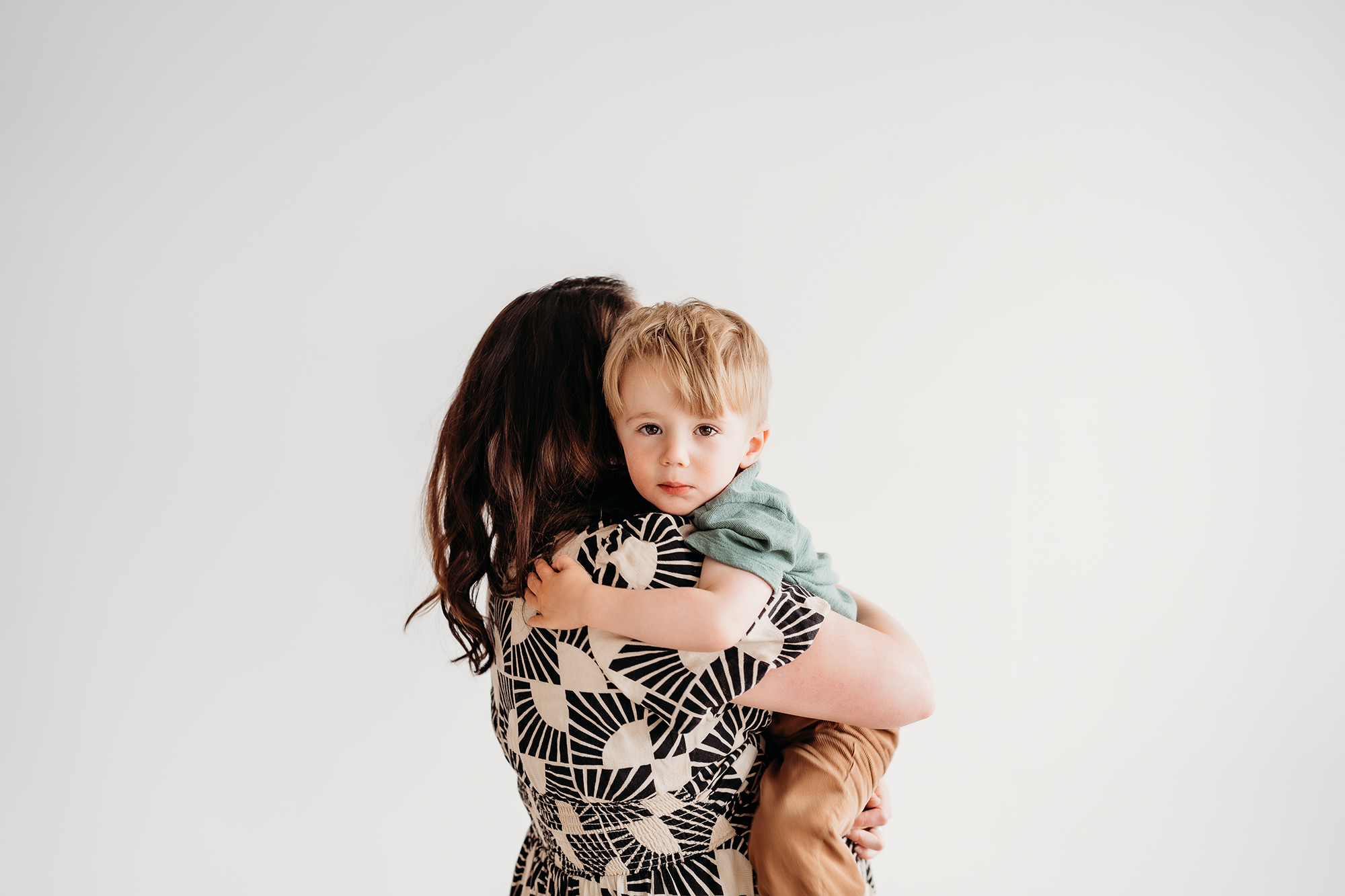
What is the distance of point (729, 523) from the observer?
1021 mm

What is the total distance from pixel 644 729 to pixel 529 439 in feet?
1.24

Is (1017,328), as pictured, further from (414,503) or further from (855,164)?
(414,503)

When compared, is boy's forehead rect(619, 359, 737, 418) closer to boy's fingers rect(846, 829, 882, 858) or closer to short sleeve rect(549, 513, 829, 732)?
short sleeve rect(549, 513, 829, 732)

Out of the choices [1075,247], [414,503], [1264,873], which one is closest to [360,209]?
[414,503]

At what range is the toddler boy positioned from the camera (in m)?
0.99

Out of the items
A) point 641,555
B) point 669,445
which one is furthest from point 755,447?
point 641,555

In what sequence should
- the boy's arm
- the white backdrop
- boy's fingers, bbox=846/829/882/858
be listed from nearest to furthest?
the boy's arm, boy's fingers, bbox=846/829/882/858, the white backdrop

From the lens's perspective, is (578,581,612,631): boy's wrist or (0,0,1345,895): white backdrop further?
(0,0,1345,895): white backdrop

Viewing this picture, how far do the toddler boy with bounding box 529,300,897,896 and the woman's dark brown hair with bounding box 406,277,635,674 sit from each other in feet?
0.14

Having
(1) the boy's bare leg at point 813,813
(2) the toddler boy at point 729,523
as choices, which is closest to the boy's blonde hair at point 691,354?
(2) the toddler boy at point 729,523

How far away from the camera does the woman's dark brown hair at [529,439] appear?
108cm

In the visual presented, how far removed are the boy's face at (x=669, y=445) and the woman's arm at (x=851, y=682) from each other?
23 centimetres

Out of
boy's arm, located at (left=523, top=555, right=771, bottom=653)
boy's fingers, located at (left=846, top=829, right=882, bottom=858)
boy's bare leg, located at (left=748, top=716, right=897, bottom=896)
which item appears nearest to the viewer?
boy's arm, located at (left=523, top=555, right=771, bottom=653)

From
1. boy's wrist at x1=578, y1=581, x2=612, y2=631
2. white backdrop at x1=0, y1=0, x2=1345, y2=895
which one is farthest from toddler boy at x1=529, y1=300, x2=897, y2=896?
white backdrop at x1=0, y1=0, x2=1345, y2=895
